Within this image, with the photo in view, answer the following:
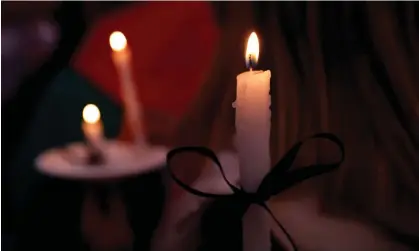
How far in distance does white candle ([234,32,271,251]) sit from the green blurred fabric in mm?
242

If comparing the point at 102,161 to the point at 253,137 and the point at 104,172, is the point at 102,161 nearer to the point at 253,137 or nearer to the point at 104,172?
the point at 104,172

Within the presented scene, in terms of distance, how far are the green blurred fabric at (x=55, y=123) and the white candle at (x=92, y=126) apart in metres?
0.01

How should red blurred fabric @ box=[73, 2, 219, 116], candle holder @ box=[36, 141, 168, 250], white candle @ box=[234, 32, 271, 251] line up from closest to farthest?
white candle @ box=[234, 32, 271, 251] < candle holder @ box=[36, 141, 168, 250] < red blurred fabric @ box=[73, 2, 219, 116]

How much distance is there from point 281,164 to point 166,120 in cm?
22

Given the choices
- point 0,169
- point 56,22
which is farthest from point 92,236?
point 56,22

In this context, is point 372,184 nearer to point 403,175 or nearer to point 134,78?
point 403,175

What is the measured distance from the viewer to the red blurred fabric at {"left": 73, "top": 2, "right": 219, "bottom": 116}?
72 centimetres

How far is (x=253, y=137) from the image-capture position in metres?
0.48

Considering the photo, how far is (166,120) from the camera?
2.31ft

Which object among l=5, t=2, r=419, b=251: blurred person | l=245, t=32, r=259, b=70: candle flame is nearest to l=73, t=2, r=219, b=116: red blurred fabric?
l=5, t=2, r=419, b=251: blurred person

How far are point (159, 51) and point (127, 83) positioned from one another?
0.19ft

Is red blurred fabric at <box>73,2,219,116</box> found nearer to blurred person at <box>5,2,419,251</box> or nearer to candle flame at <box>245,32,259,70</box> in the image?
blurred person at <box>5,2,419,251</box>

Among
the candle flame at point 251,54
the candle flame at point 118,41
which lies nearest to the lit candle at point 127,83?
the candle flame at point 118,41

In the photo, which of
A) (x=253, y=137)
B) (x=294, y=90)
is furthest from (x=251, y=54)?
(x=294, y=90)
